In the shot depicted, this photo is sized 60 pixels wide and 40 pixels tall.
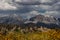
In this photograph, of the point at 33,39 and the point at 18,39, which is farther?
the point at 33,39

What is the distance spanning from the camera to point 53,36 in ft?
297

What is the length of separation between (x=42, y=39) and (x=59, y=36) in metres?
7.94

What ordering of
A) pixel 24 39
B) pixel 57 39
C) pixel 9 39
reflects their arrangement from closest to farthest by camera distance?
pixel 9 39 → pixel 57 39 → pixel 24 39

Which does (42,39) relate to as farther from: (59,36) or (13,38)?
(13,38)

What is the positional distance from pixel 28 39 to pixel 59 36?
14.0 meters

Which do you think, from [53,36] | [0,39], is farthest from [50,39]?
[0,39]

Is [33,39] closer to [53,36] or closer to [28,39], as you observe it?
[28,39]

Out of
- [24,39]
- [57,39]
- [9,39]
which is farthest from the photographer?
[24,39]

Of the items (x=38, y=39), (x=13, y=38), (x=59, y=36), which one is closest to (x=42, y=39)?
(x=38, y=39)

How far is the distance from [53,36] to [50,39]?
1.79 metres

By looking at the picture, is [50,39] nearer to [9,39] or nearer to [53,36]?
[53,36]

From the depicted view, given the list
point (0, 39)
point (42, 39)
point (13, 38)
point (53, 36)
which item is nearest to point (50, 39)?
point (53, 36)

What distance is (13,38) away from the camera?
87.8 meters

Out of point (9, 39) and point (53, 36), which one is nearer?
point (9, 39)
